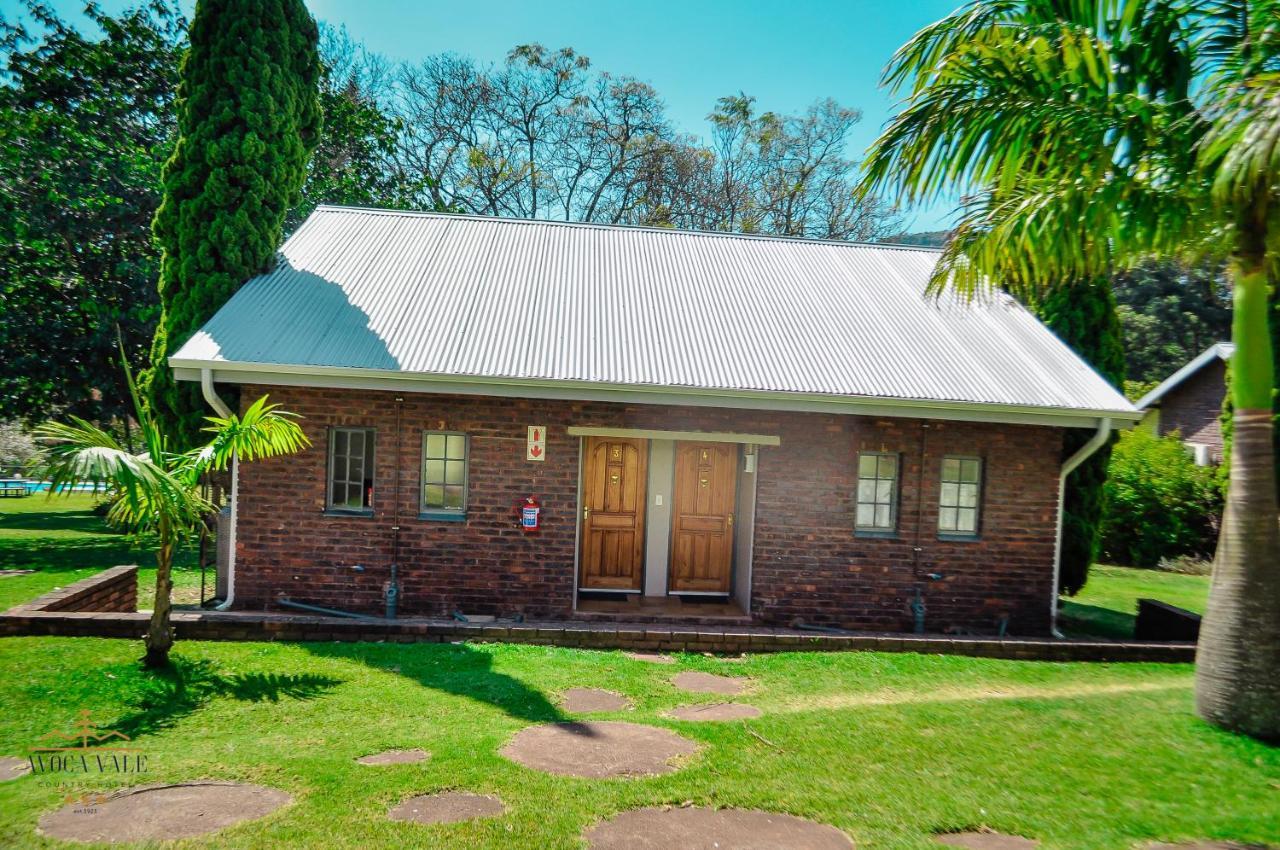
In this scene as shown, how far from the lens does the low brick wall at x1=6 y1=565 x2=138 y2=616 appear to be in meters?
7.82

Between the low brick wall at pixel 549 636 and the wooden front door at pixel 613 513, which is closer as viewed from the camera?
the low brick wall at pixel 549 636

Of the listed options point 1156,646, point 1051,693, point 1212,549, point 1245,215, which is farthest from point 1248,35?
point 1212,549

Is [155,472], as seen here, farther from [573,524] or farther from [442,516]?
[573,524]

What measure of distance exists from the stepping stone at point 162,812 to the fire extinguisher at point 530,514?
4.92 metres

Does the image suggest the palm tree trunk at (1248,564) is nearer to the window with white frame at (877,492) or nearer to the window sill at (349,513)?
the window with white frame at (877,492)

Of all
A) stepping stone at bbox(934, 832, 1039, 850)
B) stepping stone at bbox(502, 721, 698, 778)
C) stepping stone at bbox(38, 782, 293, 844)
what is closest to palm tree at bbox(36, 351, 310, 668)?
stepping stone at bbox(38, 782, 293, 844)

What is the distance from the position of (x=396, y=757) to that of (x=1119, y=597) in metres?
12.7

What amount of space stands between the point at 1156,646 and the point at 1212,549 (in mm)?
10860

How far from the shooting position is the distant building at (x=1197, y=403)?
22.6m

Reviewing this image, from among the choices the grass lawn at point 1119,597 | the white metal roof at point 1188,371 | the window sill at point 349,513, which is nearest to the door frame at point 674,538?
the window sill at point 349,513

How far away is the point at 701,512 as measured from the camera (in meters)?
10.8

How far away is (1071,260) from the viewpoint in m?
6.74

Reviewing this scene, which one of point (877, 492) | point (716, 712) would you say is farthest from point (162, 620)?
point (877, 492)

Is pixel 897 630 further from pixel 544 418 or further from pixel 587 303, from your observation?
pixel 587 303
